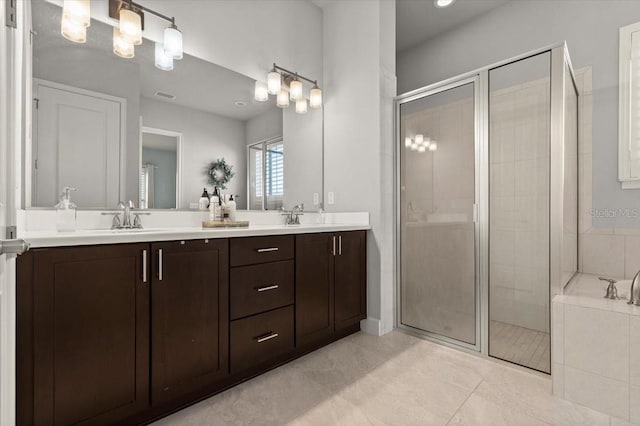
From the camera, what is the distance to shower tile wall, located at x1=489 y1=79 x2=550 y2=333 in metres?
1.94

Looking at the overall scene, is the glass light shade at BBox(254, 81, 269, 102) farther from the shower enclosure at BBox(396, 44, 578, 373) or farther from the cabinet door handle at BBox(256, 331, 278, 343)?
the cabinet door handle at BBox(256, 331, 278, 343)

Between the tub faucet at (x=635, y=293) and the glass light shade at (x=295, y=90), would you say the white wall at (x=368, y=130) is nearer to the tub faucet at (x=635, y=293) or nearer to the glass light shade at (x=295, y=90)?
the glass light shade at (x=295, y=90)

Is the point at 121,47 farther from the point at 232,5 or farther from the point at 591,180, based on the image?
the point at 591,180

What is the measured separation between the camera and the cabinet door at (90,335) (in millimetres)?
1126

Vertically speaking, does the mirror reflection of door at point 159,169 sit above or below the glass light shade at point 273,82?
below

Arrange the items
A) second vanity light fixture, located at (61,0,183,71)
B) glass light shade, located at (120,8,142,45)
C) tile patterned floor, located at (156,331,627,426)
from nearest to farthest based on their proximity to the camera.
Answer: tile patterned floor, located at (156,331,627,426), second vanity light fixture, located at (61,0,183,71), glass light shade, located at (120,8,142,45)

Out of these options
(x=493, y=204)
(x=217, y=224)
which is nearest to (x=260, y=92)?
(x=217, y=224)

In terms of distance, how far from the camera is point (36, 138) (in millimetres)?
1580

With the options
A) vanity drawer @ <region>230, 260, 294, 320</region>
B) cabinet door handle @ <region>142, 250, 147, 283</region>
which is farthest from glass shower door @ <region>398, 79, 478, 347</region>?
cabinet door handle @ <region>142, 250, 147, 283</region>

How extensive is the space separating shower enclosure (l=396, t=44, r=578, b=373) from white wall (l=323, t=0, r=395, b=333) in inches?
7.1

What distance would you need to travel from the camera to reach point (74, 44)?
5.59 ft

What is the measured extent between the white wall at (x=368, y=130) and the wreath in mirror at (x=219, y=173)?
935 mm

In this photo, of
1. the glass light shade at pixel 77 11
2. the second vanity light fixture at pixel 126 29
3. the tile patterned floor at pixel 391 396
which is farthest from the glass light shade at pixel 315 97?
the tile patterned floor at pixel 391 396

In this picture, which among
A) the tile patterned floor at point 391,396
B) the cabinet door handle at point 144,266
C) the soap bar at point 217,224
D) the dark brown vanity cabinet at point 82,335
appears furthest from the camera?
the soap bar at point 217,224
